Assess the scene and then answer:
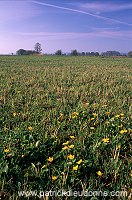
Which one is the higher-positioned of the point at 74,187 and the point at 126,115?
the point at 126,115

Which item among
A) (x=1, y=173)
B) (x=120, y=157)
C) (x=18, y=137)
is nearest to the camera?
(x=1, y=173)

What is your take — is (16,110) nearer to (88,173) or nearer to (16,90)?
(16,90)

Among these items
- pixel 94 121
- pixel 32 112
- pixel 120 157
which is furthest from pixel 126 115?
pixel 32 112

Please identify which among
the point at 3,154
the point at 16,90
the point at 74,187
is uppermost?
the point at 16,90

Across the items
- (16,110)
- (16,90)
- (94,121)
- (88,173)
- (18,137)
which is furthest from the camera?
(16,90)

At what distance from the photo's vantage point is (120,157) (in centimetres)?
354

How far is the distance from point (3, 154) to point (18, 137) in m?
0.59

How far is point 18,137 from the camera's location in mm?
3816

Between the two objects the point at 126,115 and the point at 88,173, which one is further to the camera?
the point at 126,115

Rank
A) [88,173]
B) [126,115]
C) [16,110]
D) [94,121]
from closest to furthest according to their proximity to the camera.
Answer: [88,173] → [94,121] → [126,115] → [16,110]

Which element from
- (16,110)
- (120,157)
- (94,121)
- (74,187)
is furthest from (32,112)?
(74,187)

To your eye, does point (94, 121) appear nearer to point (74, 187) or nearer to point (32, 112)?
point (32, 112)

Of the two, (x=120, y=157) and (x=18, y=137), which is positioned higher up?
(x=18, y=137)

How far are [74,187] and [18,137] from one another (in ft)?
4.89
